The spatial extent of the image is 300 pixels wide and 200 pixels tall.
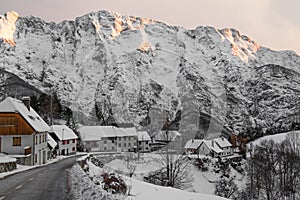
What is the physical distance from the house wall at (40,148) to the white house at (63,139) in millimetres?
18791

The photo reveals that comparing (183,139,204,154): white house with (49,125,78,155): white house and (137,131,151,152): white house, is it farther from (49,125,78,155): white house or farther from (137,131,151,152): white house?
(49,125,78,155): white house

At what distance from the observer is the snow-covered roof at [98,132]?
273ft

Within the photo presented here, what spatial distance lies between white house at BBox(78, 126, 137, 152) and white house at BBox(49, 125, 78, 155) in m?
13.9

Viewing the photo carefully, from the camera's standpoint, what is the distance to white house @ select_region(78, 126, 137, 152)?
8272 cm

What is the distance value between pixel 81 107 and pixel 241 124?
322ft

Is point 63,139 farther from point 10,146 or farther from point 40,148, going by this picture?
point 10,146

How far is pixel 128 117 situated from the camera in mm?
162250

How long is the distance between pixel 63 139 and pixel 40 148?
2330cm

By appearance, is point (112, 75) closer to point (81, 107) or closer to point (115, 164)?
point (81, 107)

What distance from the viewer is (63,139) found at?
6209 centimetres

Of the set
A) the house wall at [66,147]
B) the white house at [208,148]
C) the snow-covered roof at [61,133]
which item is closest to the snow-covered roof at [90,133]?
the house wall at [66,147]

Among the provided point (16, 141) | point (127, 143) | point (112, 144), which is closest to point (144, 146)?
point (127, 143)

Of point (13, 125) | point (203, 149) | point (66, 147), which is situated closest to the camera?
point (13, 125)

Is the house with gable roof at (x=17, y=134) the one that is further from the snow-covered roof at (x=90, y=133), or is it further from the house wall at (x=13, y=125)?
the snow-covered roof at (x=90, y=133)
